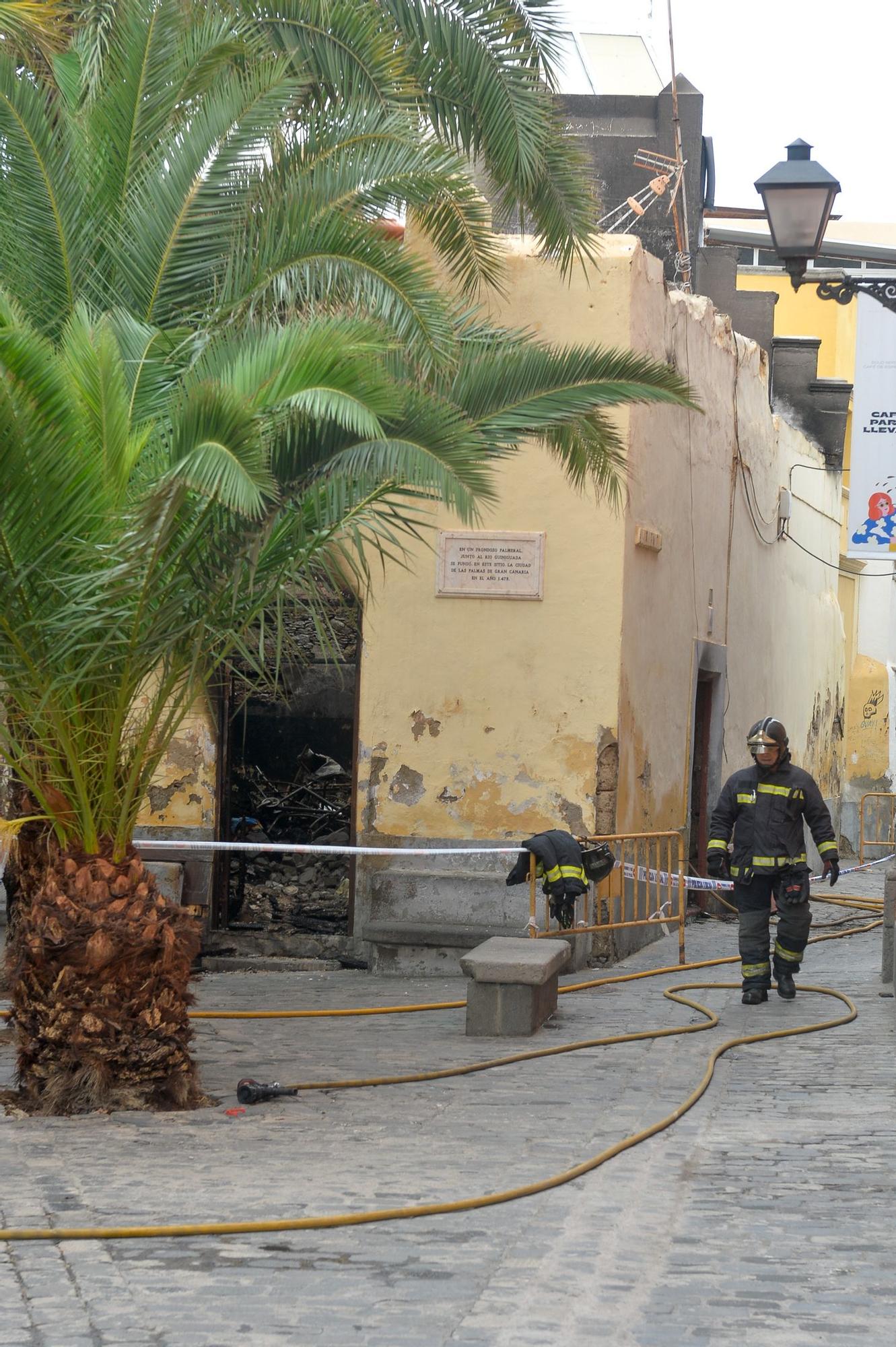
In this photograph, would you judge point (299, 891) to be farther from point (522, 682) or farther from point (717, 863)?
point (717, 863)

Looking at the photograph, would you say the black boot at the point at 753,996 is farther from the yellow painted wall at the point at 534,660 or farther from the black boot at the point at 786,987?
the yellow painted wall at the point at 534,660

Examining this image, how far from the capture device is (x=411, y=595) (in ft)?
39.9

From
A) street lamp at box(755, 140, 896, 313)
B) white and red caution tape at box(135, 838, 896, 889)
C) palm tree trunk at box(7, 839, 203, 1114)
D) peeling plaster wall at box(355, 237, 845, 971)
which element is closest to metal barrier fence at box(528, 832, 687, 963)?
white and red caution tape at box(135, 838, 896, 889)

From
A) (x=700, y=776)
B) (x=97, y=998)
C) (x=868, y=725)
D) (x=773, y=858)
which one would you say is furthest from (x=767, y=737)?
(x=868, y=725)

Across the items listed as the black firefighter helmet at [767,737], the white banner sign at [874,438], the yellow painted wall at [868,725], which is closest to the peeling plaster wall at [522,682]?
the black firefighter helmet at [767,737]

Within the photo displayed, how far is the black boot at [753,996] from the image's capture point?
1048 centimetres

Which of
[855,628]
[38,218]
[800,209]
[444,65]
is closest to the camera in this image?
[38,218]

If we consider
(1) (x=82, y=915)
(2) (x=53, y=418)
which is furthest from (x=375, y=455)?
(1) (x=82, y=915)

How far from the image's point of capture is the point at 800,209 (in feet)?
33.9

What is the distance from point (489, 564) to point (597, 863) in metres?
2.58

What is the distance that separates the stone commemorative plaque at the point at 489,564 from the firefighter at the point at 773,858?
2.24 metres

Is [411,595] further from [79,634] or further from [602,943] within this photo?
[79,634]

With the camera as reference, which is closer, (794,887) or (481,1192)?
(481,1192)

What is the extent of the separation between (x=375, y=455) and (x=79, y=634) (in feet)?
4.80
